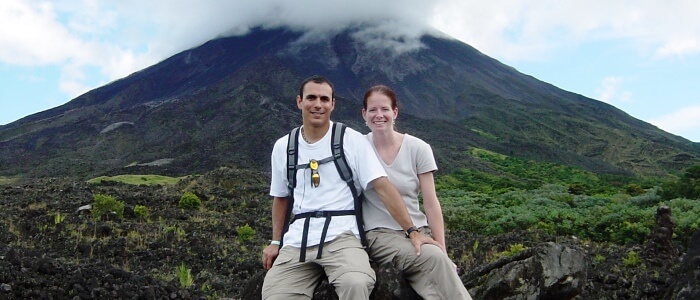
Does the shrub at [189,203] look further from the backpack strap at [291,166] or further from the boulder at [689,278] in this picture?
the boulder at [689,278]

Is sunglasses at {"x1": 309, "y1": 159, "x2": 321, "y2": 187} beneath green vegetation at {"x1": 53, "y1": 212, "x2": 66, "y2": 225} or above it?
above

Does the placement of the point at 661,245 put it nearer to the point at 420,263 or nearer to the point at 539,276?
the point at 539,276

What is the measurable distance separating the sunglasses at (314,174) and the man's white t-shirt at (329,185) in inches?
1.7

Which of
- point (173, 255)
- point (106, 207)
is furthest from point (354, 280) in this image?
point (106, 207)

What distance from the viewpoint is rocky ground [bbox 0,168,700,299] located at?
23.3ft

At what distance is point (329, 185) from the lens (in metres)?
4.61

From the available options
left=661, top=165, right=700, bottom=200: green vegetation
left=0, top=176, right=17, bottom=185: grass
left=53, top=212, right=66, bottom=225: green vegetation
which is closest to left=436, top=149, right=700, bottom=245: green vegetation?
left=661, top=165, right=700, bottom=200: green vegetation

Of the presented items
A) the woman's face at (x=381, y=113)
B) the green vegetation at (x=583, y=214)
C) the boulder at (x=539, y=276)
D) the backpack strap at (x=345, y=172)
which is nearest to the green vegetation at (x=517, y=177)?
the green vegetation at (x=583, y=214)

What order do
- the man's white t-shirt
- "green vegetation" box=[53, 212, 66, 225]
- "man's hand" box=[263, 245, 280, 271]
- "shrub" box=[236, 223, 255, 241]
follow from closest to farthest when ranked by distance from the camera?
the man's white t-shirt
"man's hand" box=[263, 245, 280, 271]
"green vegetation" box=[53, 212, 66, 225]
"shrub" box=[236, 223, 255, 241]

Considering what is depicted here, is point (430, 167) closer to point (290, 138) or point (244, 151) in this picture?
point (290, 138)

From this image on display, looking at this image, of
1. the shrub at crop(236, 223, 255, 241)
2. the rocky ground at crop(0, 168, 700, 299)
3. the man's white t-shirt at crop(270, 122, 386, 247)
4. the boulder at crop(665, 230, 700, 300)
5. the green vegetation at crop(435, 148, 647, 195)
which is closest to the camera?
the man's white t-shirt at crop(270, 122, 386, 247)

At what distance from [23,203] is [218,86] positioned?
89.2 m

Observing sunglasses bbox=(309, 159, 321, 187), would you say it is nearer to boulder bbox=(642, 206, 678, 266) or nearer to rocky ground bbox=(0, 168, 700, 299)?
rocky ground bbox=(0, 168, 700, 299)

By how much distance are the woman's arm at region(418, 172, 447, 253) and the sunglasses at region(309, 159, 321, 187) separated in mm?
872
